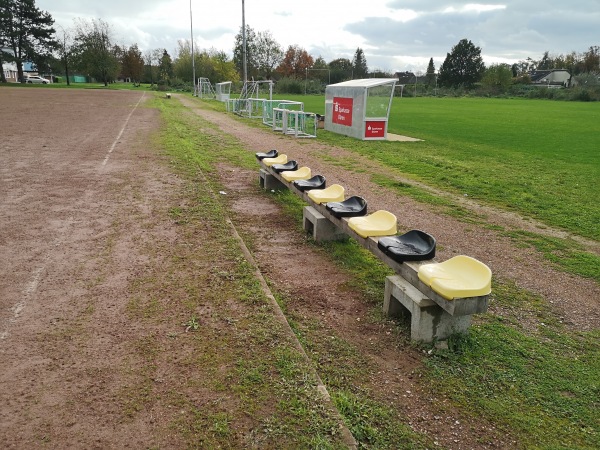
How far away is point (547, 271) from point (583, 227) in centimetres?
216

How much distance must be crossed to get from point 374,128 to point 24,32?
7457 cm

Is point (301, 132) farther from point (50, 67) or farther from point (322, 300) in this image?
point (50, 67)

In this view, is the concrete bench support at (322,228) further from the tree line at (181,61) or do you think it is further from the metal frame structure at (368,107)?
the tree line at (181,61)

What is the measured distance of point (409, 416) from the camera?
2.79 meters

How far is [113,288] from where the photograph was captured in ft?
13.8

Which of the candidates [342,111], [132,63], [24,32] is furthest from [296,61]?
[342,111]

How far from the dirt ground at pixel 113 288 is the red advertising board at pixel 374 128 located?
6983 millimetres

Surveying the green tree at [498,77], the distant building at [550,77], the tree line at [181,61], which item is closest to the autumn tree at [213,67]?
the tree line at [181,61]

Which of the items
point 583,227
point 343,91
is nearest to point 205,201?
point 583,227

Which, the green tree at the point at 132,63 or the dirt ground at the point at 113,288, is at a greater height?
the green tree at the point at 132,63

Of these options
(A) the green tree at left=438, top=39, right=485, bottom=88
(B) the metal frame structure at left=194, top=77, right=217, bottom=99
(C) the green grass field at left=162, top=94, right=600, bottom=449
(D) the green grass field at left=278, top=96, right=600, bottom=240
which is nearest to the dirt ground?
(C) the green grass field at left=162, top=94, right=600, bottom=449

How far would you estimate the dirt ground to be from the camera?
8.70ft

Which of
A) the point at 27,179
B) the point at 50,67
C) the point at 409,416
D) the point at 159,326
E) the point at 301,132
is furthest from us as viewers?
the point at 50,67

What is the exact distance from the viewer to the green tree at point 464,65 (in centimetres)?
9231
